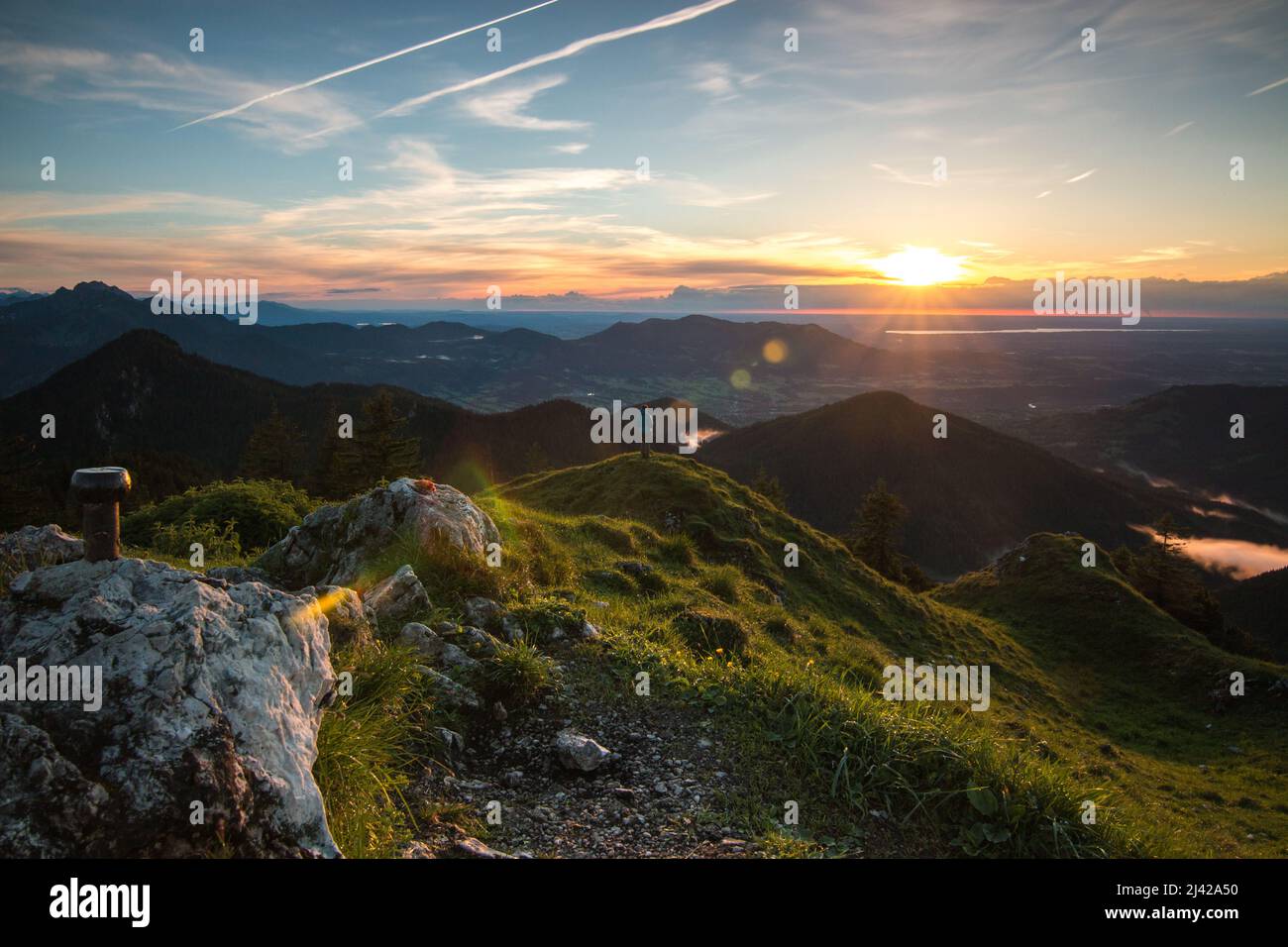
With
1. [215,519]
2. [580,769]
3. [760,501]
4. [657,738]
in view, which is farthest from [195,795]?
[760,501]

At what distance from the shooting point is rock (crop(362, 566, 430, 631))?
8.05 meters

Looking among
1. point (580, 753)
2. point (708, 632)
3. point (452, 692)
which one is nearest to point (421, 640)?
point (452, 692)

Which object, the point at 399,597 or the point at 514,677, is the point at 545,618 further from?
the point at 399,597

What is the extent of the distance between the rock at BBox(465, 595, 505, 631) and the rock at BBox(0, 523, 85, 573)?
6.14 m

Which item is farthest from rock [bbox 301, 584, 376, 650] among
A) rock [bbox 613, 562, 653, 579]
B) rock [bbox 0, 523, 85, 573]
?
rock [bbox 613, 562, 653, 579]

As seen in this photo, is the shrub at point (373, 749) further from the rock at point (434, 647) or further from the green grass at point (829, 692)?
the rock at point (434, 647)

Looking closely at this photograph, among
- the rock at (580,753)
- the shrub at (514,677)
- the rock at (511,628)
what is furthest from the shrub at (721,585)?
the rock at (580,753)

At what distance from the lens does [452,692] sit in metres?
6.65

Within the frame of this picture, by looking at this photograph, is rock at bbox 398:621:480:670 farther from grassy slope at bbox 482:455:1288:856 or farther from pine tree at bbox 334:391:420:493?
pine tree at bbox 334:391:420:493

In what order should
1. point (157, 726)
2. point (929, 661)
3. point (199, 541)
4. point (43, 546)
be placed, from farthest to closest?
point (929, 661) < point (199, 541) < point (43, 546) < point (157, 726)

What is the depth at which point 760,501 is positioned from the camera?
36.4 m

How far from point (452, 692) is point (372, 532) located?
14.5 feet

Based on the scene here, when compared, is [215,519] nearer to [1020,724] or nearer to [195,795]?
[195,795]
